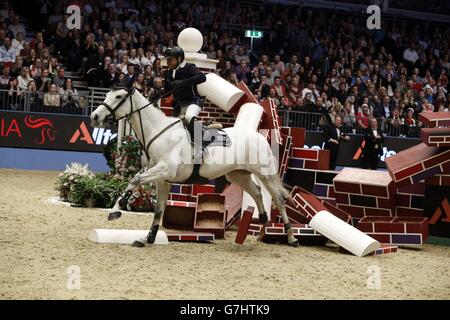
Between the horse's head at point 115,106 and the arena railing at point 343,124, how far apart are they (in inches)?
478

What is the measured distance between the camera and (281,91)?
2284 cm

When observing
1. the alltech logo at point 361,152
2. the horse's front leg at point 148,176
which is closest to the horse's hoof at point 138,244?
the horse's front leg at point 148,176

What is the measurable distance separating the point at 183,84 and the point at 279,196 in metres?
2.13

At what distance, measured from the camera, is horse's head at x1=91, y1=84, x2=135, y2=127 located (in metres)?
9.70

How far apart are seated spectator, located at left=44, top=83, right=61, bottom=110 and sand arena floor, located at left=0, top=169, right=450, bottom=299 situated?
8.03 meters

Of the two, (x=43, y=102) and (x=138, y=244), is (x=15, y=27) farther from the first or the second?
(x=138, y=244)

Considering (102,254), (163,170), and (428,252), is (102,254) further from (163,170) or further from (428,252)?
(428,252)

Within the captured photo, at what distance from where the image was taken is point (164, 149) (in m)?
9.90

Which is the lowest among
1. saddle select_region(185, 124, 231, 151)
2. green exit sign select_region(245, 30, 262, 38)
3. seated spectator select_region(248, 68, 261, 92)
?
saddle select_region(185, 124, 231, 151)

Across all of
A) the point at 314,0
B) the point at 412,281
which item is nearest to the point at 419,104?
the point at 314,0

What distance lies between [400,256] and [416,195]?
5.57 feet

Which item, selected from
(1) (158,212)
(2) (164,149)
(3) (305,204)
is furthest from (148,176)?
(3) (305,204)

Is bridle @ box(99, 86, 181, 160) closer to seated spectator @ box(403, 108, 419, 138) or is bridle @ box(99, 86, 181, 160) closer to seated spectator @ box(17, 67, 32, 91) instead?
seated spectator @ box(17, 67, 32, 91)

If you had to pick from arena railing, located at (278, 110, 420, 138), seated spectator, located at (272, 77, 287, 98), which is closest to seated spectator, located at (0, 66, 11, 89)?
arena railing, located at (278, 110, 420, 138)
